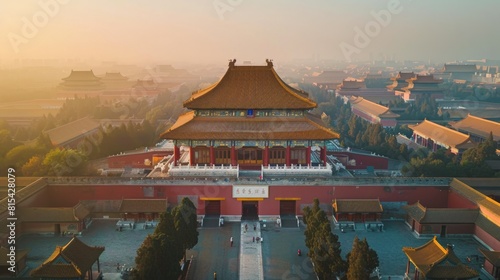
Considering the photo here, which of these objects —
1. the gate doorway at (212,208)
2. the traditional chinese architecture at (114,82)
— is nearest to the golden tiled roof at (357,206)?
the gate doorway at (212,208)

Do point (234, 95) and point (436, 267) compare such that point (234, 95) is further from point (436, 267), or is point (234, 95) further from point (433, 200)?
point (436, 267)

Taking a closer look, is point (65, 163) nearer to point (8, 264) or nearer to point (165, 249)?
point (8, 264)

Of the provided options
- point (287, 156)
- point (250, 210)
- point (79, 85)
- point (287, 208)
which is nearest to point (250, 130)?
point (287, 156)

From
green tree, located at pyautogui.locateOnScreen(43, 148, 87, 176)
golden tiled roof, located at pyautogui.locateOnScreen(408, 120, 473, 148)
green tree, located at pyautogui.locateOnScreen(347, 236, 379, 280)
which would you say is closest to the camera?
green tree, located at pyautogui.locateOnScreen(347, 236, 379, 280)

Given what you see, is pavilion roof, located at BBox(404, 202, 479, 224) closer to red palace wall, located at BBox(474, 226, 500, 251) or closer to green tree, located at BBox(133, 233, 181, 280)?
red palace wall, located at BBox(474, 226, 500, 251)

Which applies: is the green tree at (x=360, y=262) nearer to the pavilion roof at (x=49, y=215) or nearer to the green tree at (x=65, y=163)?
the pavilion roof at (x=49, y=215)

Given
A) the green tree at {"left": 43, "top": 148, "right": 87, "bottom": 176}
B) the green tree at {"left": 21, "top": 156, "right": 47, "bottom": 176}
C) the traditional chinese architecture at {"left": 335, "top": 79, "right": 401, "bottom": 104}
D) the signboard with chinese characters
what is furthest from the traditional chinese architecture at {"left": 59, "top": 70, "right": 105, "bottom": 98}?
the signboard with chinese characters
